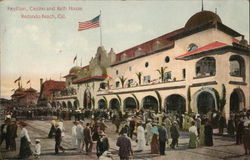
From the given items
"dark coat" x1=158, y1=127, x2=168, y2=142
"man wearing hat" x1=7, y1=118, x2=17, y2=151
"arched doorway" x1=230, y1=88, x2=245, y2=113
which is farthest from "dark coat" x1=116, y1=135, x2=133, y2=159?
"arched doorway" x1=230, y1=88, x2=245, y2=113

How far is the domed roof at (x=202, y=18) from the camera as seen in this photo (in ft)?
26.0

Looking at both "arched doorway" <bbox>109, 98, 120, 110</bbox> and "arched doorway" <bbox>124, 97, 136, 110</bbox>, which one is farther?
"arched doorway" <bbox>124, 97, 136, 110</bbox>

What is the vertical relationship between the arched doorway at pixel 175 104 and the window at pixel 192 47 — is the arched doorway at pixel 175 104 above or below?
below

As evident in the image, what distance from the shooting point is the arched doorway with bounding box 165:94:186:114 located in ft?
31.6

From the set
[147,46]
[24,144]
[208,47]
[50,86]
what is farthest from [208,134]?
[24,144]

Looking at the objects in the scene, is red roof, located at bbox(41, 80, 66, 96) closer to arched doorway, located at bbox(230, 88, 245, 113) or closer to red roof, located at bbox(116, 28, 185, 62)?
red roof, located at bbox(116, 28, 185, 62)

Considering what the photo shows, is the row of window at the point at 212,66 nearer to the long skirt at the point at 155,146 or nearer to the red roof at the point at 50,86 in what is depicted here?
the long skirt at the point at 155,146

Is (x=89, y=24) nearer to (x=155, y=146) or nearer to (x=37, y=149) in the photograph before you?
(x=37, y=149)

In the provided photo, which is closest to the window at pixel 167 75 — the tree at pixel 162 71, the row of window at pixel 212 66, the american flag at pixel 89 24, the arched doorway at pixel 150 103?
the tree at pixel 162 71

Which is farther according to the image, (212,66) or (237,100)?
(212,66)

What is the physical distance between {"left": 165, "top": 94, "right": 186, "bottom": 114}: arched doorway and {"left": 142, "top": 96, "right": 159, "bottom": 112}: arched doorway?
46cm

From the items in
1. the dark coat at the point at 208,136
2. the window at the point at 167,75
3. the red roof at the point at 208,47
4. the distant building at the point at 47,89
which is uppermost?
the red roof at the point at 208,47

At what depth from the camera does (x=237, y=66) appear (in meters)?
8.05

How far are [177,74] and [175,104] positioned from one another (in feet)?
4.36
